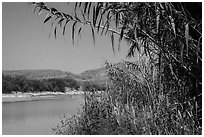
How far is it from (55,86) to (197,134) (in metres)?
19.5

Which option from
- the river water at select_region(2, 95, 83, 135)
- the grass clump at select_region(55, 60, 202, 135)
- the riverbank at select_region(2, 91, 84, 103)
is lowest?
the riverbank at select_region(2, 91, 84, 103)

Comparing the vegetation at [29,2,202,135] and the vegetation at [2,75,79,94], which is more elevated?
the vegetation at [29,2,202,135]

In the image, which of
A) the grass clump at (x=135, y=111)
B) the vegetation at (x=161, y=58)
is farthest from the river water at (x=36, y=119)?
the vegetation at (x=161, y=58)

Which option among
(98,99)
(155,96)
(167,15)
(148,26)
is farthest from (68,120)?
(167,15)

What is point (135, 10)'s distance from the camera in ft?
9.71

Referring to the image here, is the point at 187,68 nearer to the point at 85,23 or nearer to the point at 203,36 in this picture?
the point at 203,36

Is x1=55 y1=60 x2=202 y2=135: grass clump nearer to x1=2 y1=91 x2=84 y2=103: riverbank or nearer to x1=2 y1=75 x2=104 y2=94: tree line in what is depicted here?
x1=2 y1=91 x2=84 y2=103: riverbank

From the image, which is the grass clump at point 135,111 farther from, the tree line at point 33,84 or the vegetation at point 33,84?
the vegetation at point 33,84

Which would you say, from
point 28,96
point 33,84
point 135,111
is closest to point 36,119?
point 135,111

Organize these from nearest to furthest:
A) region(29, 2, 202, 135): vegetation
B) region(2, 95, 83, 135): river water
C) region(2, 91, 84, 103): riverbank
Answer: region(29, 2, 202, 135): vegetation → region(2, 95, 83, 135): river water → region(2, 91, 84, 103): riverbank

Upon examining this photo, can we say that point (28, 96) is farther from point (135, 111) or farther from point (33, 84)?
point (135, 111)

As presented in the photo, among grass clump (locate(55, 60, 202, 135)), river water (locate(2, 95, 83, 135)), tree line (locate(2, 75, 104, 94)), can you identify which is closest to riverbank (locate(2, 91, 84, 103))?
tree line (locate(2, 75, 104, 94))

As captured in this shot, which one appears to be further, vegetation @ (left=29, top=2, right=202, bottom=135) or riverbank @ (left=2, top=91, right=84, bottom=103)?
riverbank @ (left=2, top=91, right=84, bottom=103)

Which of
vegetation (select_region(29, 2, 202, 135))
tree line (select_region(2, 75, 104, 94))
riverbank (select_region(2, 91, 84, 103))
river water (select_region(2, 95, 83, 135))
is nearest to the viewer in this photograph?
vegetation (select_region(29, 2, 202, 135))
